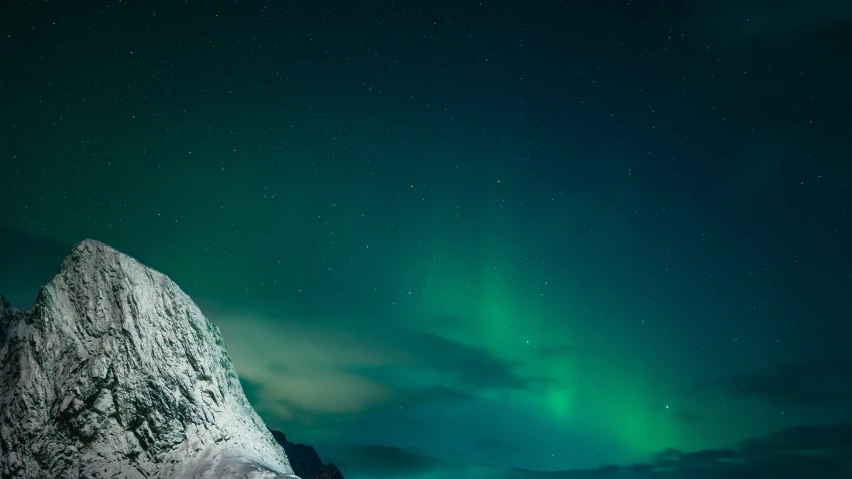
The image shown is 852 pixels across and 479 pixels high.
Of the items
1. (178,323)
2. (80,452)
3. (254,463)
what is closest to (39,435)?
(80,452)

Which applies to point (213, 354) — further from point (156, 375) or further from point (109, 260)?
point (109, 260)

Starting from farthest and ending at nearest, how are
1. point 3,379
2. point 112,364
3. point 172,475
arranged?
point 3,379
point 112,364
point 172,475

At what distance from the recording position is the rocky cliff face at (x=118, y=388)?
19.6 meters

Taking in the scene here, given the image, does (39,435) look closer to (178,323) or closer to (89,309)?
(89,309)

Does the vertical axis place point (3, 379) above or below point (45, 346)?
below

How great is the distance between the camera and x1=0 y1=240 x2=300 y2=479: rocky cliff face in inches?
772

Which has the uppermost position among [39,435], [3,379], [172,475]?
[3,379]

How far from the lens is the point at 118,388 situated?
66.3 feet

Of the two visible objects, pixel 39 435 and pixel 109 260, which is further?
pixel 109 260

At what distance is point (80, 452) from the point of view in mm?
19547

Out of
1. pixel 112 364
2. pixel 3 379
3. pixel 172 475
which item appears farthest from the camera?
pixel 3 379

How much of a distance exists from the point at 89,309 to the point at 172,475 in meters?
8.43

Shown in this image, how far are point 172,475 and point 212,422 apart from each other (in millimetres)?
2472

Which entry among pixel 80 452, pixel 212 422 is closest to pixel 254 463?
pixel 212 422
